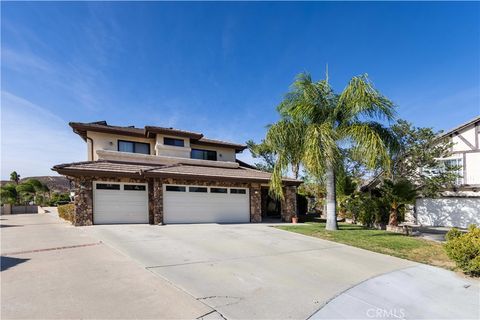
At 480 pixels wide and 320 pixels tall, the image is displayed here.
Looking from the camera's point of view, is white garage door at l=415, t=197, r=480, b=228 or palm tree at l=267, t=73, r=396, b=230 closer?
palm tree at l=267, t=73, r=396, b=230

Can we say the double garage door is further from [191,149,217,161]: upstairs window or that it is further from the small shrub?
the small shrub

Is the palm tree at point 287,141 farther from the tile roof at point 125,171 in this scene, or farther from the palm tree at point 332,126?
the tile roof at point 125,171

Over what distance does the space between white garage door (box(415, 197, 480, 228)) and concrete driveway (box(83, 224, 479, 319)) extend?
1506cm

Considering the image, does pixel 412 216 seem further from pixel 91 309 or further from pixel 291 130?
pixel 91 309

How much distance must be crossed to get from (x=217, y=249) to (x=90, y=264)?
3761mm

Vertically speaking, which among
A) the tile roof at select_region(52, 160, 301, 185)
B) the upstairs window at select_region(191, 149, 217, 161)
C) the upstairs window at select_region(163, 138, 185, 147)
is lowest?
the tile roof at select_region(52, 160, 301, 185)

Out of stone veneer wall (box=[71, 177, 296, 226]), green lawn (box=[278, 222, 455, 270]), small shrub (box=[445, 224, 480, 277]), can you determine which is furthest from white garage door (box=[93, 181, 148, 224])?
small shrub (box=[445, 224, 480, 277])

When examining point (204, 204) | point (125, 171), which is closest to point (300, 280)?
point (204, 204)

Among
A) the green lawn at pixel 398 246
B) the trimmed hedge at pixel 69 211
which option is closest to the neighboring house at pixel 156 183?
the trimmed hedge at pixel 69 211

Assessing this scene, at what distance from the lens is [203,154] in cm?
2275

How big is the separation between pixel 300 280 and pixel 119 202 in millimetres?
11843

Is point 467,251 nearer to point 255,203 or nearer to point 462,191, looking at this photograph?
point 255,203

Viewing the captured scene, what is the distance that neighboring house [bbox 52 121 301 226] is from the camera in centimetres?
1438

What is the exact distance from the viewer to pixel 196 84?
19.2 metres
